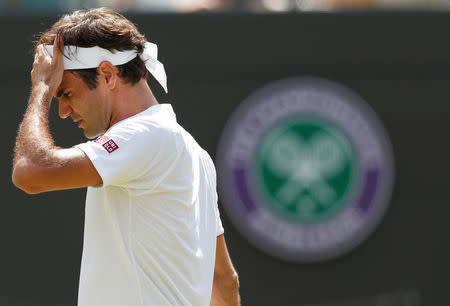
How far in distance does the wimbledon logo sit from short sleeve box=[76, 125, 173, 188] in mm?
4109

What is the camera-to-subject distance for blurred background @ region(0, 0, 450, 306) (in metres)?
6.44

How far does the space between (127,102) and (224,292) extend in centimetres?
74

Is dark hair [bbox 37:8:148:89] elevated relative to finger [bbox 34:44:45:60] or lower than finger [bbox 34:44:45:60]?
elevated

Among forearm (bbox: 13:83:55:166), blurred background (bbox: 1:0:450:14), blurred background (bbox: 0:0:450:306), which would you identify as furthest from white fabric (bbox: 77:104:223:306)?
blurred background (bbox: 1:0:450:14)

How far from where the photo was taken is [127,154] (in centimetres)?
227

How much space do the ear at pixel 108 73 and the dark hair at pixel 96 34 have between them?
2cm

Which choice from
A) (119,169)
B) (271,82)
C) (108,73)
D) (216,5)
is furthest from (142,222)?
(216,5)

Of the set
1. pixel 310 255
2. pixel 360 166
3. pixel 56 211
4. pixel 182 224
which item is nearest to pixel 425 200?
pixel 360 166

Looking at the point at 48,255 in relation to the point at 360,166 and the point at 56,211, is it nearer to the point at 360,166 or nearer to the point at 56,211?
the point at 56,211

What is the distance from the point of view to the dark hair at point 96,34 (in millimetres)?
2424

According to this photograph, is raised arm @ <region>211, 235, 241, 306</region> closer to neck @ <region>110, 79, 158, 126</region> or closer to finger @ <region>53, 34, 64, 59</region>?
neck @ <region>110, 79, 158, 126</region>

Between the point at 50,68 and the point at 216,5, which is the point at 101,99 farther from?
the point at 216,5

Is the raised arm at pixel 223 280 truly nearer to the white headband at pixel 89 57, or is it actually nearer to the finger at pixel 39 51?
the white headband at pixel 89 57

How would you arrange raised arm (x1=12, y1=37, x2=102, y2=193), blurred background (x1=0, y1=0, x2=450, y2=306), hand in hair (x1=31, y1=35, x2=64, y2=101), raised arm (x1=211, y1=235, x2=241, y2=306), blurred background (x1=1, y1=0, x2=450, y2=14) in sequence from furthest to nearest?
1. blurred background (x1=1, y1=0, x2=450, y2=14)
2. blurred background (x1=0, y1=0, x2=450, y2=306)
3. raised arm (x1=211, y1=235, x2=241, y2=306)
4. hand in hair (x1=31, y1=35, x2=64, y2=101)
5. raised arm (x1=12, y1=37, x2=102, y2=193)
